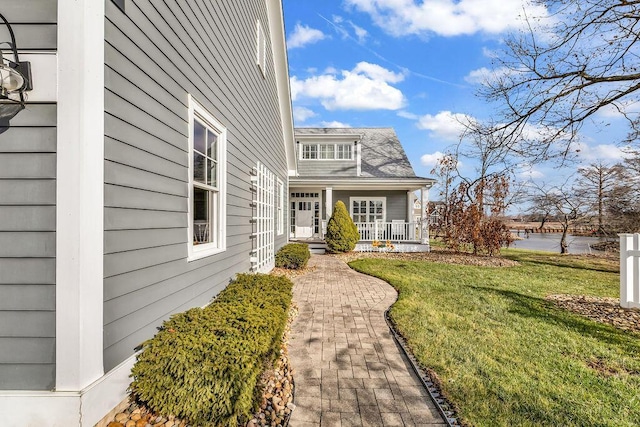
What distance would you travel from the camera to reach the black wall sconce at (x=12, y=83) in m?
1.72

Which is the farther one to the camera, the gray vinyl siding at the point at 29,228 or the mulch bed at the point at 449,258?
the mulch bed at the point at 449,258

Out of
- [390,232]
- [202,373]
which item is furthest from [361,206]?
[202,373]

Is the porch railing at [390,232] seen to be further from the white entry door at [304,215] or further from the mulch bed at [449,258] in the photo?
the white entry door at [304,215]

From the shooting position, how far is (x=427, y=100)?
48.9ft

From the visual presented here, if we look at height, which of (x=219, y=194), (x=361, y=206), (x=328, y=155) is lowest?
(x=219, y=194)

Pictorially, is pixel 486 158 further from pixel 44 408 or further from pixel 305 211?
pixel 44 408

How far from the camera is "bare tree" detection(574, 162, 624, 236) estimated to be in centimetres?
1246

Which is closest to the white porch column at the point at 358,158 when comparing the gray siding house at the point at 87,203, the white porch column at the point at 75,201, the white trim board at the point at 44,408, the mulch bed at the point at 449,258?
the mulch bed at the point at 449,258

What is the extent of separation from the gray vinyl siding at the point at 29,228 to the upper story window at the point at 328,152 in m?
13.9

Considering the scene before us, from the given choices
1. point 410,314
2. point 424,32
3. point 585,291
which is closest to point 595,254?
point 585,291

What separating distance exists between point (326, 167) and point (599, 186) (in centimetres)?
1308

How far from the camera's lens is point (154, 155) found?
2473mm

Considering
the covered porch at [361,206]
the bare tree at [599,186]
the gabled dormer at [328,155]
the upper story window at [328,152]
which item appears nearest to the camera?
the bare tree at [599,186]

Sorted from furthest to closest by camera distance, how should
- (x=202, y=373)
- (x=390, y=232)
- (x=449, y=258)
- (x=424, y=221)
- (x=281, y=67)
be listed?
(x=390, y=232), (x=424, y=221), (x=449, y=258), (x=281, y=67), (x=202, y=373)
